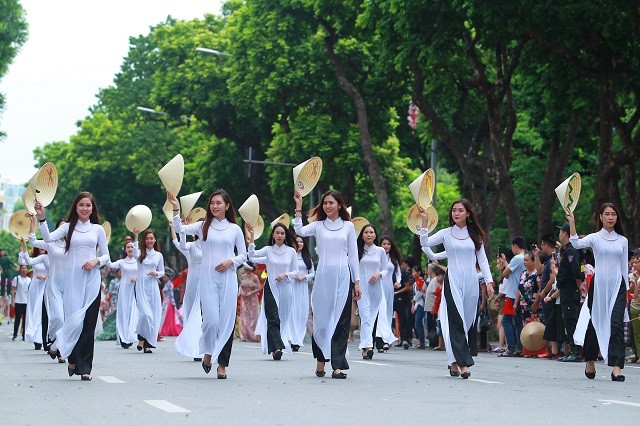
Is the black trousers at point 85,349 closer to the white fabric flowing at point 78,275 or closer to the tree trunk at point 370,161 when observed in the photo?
the white fabric flowing at point 78,275

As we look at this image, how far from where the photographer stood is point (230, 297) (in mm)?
15719

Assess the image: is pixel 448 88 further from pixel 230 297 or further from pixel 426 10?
pixel 230 297

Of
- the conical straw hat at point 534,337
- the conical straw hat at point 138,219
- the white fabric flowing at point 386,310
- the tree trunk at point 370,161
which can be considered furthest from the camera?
the tree trunk at point 370,161

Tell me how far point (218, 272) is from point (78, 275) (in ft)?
4.75

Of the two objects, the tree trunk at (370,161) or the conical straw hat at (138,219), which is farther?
the tree trunk at (370,161)

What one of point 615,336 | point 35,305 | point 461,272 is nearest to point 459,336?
point 461,272

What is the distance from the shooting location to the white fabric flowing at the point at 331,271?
51.5 ft

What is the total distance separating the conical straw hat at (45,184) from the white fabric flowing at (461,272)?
381 cm

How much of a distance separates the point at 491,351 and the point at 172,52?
37.1 meters

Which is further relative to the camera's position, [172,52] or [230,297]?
[172,52]

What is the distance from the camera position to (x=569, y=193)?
51.3 feet

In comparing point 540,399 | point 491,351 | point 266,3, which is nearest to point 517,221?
point 491,351

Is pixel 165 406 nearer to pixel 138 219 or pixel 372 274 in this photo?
pixel 138 219

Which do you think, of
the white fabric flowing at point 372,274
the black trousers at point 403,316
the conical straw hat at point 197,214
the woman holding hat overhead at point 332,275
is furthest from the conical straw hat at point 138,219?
the black trousers at point 403,316
